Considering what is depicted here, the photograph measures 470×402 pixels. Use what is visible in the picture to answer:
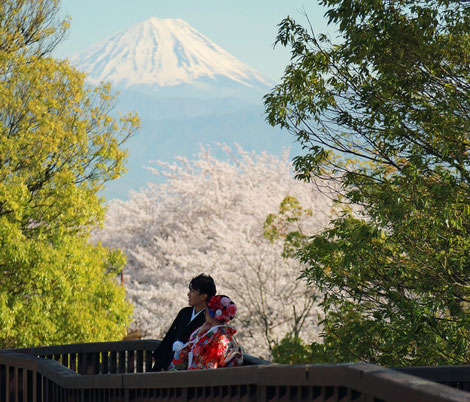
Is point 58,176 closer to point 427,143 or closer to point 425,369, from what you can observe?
point 427,143

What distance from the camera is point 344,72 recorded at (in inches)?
412

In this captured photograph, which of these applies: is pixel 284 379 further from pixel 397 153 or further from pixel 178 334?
pixel 397 153

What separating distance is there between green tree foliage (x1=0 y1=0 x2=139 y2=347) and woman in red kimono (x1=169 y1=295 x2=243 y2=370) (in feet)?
33.8

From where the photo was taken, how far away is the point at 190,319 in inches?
256

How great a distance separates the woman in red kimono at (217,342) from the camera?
5.17 meters

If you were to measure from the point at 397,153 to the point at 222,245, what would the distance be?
62.6 feet

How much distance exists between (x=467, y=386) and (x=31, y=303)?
12.1m

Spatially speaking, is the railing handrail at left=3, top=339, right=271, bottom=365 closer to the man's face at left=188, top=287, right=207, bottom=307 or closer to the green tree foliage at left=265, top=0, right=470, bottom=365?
the man's face at left=188, top=287, right=207, bottom=307

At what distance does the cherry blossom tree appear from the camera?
1014 inches

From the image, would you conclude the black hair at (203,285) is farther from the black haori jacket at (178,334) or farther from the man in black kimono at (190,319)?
the black haori jacket at (178,334)

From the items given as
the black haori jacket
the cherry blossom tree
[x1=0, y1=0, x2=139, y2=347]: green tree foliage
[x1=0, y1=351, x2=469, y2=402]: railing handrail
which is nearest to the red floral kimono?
[x1=0, y1=351, x2=469, y2=402]: railing handrail

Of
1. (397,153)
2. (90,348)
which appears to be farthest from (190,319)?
(397,153)

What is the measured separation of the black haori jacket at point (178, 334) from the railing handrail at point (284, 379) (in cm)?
96

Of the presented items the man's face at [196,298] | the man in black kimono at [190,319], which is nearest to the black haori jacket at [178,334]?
the man in black kimono at [190,319]
